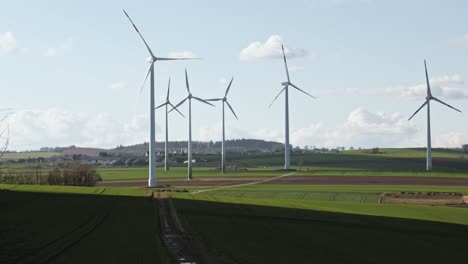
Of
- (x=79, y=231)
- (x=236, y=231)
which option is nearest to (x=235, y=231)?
(x=236, y=231)

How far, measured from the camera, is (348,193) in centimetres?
8806

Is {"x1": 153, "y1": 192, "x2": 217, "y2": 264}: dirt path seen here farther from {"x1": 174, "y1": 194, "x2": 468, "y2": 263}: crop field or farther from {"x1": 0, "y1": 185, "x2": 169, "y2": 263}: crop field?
{"x1": 174, "y1": 194, "x2": 468, "y2": 263}: crop field

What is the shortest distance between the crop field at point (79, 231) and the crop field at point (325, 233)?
2.76 metres

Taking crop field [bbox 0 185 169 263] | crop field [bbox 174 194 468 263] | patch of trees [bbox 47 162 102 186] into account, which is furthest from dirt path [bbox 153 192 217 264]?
patch of trees [bbox 47 162 102 186]

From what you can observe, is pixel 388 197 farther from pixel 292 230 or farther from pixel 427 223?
pixel 292 230

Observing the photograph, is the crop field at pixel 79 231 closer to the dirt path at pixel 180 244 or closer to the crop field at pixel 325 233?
the dirt path at pixel 180 244

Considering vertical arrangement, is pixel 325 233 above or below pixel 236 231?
below

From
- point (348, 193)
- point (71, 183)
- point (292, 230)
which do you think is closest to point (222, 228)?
point (292, 230)

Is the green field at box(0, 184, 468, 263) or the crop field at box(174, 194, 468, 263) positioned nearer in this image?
the green field at box(0, 184, 468, 263)

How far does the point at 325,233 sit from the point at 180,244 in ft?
34.0

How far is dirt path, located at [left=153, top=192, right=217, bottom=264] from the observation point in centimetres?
2695

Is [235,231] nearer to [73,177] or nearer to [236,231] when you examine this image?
[236,231]

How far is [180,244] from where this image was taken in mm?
31797

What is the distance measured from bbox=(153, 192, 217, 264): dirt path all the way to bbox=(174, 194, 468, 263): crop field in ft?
2.26
